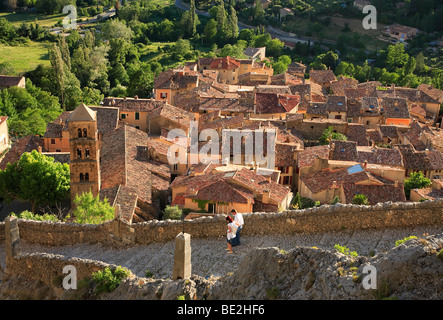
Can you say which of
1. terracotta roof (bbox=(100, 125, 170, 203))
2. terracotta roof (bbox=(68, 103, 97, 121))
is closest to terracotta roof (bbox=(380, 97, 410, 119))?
terracotta roof (bbox=(100, 125, 170, 203))

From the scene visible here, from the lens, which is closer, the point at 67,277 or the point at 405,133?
the point at 67,277

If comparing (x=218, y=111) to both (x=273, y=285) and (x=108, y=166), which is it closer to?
(x=108, y=166)

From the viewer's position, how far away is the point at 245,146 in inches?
1335

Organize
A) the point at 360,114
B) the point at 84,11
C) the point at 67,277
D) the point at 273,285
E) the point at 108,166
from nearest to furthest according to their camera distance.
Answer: the point at 273,285, the point at 67,277, the point at 108,166, the point at 360,114, the point at 84,11

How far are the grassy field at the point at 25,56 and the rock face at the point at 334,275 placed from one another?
2362 inches

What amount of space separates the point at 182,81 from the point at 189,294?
141 ft

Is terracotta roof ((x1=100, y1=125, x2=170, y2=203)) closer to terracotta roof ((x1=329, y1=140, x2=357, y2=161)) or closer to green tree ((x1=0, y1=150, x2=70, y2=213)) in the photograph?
green tree ((x1=0, y1=150, x2=70, y2=213))

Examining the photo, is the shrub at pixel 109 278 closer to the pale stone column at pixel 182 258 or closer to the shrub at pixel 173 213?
the pale stone column at pixel 182 258

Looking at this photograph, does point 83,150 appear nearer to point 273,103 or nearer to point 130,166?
point 130,166

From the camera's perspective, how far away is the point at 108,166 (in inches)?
1284

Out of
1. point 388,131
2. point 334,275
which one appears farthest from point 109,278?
point 388,131

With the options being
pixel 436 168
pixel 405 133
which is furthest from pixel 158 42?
pixel 436 168

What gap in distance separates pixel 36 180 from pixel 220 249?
1609 centimetres

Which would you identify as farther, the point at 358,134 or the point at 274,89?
the point at 274,89
